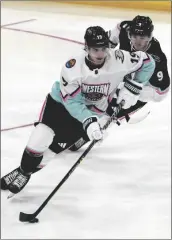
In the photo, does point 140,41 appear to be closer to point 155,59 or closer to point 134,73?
point 134,73

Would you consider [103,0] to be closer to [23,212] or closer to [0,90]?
Result: [0,90]

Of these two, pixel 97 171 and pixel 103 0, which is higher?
pixel 103 0

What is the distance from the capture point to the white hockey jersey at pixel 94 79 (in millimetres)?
2736

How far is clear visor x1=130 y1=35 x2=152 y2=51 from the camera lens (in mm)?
2988

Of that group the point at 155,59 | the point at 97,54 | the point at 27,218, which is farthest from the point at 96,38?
the point at 27,218

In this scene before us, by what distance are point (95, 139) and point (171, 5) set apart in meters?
4.00

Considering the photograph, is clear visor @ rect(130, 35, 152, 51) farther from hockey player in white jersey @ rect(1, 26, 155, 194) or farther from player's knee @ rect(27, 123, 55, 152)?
player's knee @ rect(27, 123, 55, 152)

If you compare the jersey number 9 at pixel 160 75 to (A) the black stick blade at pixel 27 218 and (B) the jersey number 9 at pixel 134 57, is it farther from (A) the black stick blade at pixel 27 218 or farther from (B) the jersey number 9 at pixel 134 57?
(A) the black stick blade at pixel 27 218

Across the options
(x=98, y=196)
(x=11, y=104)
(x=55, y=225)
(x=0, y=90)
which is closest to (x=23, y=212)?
(x=55, y=225)

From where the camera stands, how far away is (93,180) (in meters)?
3.23

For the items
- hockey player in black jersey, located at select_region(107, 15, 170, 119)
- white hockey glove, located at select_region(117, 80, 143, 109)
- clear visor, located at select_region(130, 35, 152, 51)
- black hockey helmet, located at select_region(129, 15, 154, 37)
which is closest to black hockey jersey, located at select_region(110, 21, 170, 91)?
hockey player in black jersey, located at select_region(107, 15, 170, 119)

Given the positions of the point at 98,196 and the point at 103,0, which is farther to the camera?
the point at 103,0

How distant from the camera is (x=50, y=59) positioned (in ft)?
17.2

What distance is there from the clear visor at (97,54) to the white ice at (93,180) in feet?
2.41
